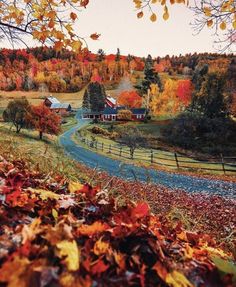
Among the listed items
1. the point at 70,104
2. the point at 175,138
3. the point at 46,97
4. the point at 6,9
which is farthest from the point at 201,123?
the point at 6,9

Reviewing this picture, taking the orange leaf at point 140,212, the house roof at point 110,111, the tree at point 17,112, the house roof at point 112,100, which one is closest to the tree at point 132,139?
the house roof at point 110,111

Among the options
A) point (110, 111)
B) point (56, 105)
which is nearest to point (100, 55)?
point (110, 111)

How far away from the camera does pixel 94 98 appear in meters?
25.6

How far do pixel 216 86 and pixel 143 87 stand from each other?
21.2ft

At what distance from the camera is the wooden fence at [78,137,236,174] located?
2158 centimetres

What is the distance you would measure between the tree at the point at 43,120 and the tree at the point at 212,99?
1184 centimetres

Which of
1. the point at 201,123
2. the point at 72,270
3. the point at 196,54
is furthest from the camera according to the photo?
the point at 196,54

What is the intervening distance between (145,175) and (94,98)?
1327cm

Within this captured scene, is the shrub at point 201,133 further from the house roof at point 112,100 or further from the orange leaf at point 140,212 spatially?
the orange leaf at point 140,212

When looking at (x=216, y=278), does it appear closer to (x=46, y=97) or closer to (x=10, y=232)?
(x=10, y=232)

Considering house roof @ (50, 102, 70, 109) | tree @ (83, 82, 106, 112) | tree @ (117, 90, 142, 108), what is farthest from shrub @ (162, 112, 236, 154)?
house roof @ (50, 102, 70, 109)

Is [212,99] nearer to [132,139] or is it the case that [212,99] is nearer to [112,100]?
[112,100]

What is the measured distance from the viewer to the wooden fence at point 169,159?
21.6 m

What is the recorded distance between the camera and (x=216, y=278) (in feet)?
5.65
